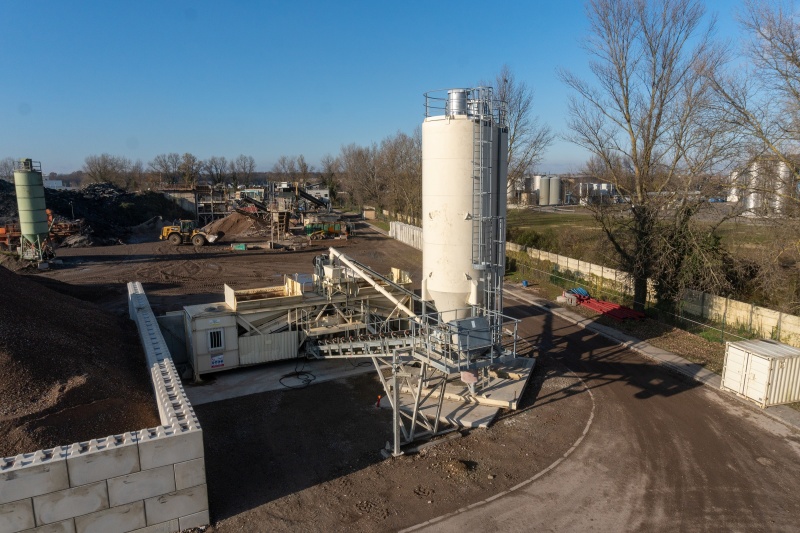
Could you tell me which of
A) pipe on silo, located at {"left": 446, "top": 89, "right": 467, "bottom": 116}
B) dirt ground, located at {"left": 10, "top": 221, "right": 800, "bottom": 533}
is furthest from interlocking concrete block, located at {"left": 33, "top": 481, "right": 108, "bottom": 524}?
pipe on silo, located at {"left": 446, "top": 89, "right": 467, "bottom": 116}

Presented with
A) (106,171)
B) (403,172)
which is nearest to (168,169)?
(106,171)

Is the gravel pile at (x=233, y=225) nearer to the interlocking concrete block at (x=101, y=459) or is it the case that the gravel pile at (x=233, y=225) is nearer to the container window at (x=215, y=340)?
the container window at (x=215, y=340)

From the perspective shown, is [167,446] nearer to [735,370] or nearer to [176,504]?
[176,504]

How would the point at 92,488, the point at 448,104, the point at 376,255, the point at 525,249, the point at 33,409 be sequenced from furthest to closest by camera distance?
the point at 376,255 → the point at 525,249 → the point at 448,104 → the point at 33,409 → the point at 92,488

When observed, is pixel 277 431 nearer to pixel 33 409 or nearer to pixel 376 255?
pixel 33 409

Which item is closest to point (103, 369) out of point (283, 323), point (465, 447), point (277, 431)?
point (277, 431)

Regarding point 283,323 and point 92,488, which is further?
point 283,323

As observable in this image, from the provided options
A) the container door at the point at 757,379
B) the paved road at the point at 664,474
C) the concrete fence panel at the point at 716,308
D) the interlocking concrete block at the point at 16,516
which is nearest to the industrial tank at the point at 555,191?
the concrete fence panel at the point at 716,308
